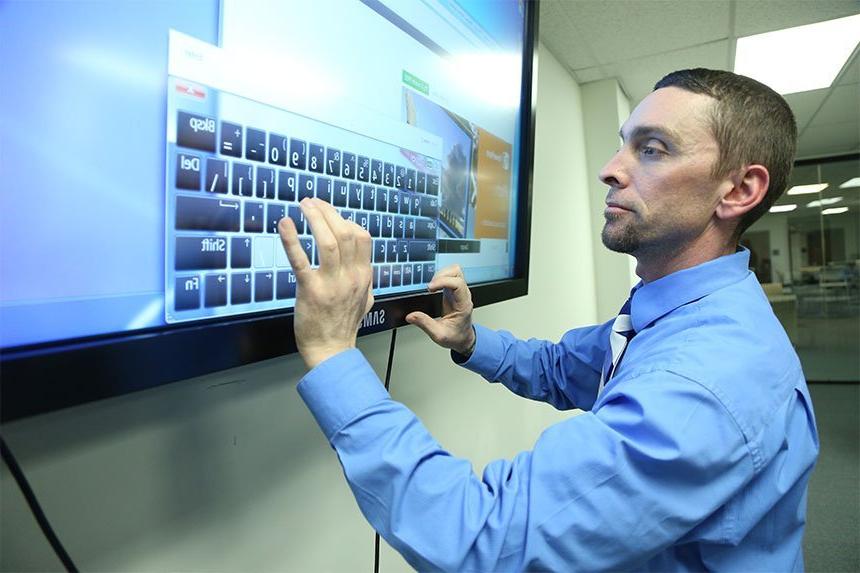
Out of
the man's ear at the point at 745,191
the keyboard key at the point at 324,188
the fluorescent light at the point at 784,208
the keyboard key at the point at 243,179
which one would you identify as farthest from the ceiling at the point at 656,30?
the fluorescent light at the point at 784,208

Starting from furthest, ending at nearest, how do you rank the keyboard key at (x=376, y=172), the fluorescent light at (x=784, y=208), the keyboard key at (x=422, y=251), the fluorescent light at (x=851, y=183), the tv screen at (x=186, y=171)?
the fluorescent light at (x=784, y=208) < the fluorescent light at (x=851, y=183) < the keyboard key at (x=422, y=251) < the keyboard key at (x=376, y=172) < the tv screen at (x=186, y=171)

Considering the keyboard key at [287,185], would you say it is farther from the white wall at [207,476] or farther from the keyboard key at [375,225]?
the white wall at [207,476]

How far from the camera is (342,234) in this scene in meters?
0.49

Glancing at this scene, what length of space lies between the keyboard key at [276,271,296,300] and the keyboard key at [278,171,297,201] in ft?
0.30

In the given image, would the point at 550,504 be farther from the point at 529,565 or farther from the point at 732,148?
the point at 732,148

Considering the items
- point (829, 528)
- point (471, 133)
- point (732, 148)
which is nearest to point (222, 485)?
point (471, 133)

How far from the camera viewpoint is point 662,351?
0.61 meters

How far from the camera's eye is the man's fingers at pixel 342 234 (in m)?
0.49

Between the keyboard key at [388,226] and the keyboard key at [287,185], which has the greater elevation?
the keyboard key at [287,185]

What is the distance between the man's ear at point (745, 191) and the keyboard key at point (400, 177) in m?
0.56

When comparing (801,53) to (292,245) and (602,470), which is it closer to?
(602,470)

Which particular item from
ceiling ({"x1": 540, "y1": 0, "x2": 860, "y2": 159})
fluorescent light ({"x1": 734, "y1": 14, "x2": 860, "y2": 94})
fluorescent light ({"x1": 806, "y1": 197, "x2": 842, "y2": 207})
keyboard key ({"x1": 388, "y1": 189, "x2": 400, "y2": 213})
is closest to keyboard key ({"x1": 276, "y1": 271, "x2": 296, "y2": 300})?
keyboard key ({"x1": 388, "y1": 189, "x2": 400, "y2": 213})

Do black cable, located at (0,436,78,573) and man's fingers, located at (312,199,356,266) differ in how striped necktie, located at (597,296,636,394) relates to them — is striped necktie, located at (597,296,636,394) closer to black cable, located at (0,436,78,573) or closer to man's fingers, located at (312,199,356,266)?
man's fingers, located at (312,199,356,266)

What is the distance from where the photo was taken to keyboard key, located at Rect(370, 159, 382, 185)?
69 cm
